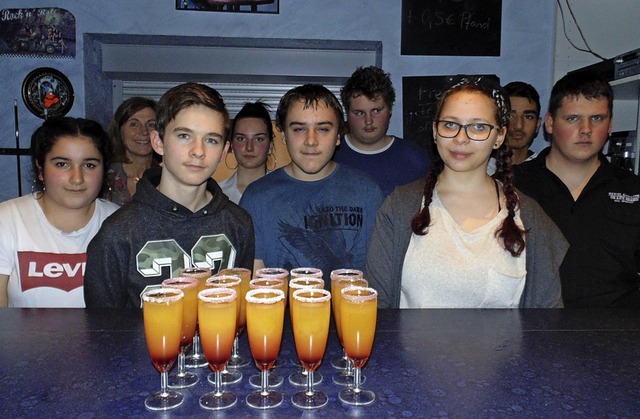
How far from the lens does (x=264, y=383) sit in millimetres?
1194

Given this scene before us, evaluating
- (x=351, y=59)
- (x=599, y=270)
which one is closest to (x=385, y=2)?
(x=351, y=59)

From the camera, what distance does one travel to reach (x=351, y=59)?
4.34 m

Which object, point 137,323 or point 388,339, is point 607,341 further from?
point 137,323

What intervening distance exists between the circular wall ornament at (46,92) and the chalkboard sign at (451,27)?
272 centimetres

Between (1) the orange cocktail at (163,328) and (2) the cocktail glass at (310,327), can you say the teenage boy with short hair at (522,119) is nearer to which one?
(2) the cocktail glass at (310,327)

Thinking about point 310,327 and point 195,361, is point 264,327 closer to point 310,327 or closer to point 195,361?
point 310,327

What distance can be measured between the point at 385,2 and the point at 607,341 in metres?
3.46

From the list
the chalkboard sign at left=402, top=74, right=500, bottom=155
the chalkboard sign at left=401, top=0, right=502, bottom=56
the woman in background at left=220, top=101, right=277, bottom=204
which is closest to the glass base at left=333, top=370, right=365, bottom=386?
the woman in background at left=220, top=101, right=277, bottom=204

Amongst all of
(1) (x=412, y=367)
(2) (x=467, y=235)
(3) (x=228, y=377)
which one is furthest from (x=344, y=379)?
(2) (x=467, y=235)

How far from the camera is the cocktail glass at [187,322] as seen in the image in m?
1.26

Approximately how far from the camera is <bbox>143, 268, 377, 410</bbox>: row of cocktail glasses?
1.17m

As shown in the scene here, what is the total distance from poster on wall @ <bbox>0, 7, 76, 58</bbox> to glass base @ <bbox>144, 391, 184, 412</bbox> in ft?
12.4

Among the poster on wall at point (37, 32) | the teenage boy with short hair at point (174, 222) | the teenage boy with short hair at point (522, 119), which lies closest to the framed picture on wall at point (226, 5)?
the poster on wall at point (37, 32)

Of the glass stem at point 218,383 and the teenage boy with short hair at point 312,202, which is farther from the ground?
the teenage boy with short hair at point 312,202
